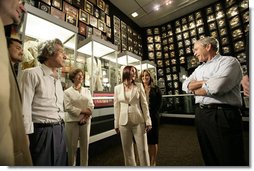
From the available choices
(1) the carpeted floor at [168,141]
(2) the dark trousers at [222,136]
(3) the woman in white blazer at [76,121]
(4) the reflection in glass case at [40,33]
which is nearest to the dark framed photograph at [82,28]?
(4) the reflection in glass case at [40,33]

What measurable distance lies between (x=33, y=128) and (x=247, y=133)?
1.25 metres

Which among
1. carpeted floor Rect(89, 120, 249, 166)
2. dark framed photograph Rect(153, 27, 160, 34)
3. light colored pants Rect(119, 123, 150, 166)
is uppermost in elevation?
dark framed photograph Rect(153, 27, 160, 34)

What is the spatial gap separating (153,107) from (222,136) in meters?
0.74

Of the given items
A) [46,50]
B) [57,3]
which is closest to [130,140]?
[46,50]

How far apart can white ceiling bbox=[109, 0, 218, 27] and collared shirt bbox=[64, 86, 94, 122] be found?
1018 mm

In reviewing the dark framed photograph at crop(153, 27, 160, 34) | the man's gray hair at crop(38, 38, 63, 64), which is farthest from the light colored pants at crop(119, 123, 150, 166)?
the dark framed photograph at crop(153, 27, 160, 34)

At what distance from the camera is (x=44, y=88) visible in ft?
2.68

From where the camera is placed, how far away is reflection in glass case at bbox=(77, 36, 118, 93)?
6.95 ft

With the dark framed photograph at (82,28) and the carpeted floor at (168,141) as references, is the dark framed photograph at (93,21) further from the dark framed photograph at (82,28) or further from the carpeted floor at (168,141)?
the carpeted floor at (168,141)

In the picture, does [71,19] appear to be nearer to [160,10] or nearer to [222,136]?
[160,10]

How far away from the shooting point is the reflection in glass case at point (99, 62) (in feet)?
6.95

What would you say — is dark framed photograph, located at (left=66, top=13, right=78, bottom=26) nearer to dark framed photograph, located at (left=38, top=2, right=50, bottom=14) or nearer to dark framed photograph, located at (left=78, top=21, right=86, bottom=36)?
dark framed photograph, located at (left=78, top=21, right=86, bottom=36)

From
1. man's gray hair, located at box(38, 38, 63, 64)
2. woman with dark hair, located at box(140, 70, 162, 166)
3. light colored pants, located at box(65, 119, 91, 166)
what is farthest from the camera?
woman with dark hair, located at box(140, 70, 162, 166)

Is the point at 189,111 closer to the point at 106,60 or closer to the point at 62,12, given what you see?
the point at 106,60
